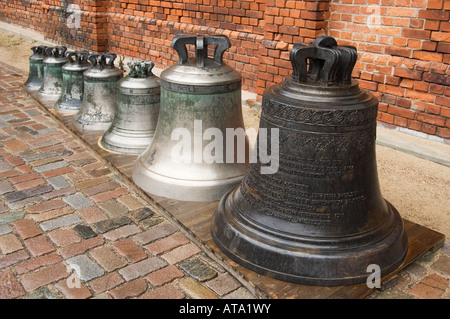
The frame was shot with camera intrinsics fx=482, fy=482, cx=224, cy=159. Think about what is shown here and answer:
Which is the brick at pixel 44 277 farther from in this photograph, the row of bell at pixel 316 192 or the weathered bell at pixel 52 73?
the weathered bell at pixel 52 73

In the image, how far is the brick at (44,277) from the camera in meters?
2.62

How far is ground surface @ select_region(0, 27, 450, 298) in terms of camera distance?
267 centimetres

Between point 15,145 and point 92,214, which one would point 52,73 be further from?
point 92,214

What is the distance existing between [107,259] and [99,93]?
2.51m

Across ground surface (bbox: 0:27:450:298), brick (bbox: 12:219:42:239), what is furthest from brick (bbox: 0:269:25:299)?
ground surface (bbox: 0:27:450:298)

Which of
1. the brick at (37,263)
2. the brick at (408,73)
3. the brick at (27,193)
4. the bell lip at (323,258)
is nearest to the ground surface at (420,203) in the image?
the bell lip at (323,258)

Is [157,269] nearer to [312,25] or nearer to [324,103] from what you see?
[324,103]

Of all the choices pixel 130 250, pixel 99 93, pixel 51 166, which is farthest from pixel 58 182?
pixel 99 93

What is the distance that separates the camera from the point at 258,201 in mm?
2795

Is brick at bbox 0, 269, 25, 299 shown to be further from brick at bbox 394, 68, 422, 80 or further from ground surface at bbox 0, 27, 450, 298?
brick at bbox 394, 68, 422, 80

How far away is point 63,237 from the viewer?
3.09 m

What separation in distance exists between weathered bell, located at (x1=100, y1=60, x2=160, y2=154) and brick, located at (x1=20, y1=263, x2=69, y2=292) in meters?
1.73
